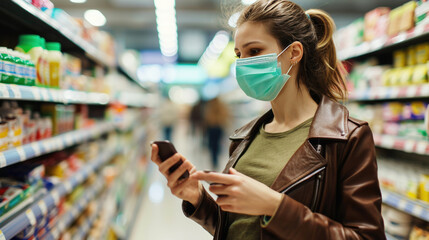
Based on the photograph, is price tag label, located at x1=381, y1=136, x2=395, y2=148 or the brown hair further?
price tag label, located at x1=381, y1=136, x2=395, y2=148

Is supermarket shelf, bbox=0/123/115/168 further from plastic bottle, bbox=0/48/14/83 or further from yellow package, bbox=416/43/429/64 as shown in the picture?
yellow package, bbox=416/43/429/64

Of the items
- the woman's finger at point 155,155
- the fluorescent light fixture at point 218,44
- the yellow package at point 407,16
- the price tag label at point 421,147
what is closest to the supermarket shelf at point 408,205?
the price tag label at point 421,147

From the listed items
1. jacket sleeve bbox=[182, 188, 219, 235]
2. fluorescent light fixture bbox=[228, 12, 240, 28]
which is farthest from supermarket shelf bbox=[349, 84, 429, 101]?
jacket sleeve bbox=[182, 188, 219, 235]

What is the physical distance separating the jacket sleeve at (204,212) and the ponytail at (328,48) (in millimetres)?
719

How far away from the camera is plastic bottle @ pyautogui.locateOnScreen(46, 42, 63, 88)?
6.91 ft

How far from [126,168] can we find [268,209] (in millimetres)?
4501

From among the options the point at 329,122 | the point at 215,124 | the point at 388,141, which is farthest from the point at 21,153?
the point at 215,124

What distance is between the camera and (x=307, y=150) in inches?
46.5

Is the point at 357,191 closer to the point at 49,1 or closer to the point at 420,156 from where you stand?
the point at 49,1

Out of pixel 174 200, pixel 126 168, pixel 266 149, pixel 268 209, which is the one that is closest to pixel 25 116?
pixel 266 149

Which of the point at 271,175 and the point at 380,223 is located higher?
the point at 271,175

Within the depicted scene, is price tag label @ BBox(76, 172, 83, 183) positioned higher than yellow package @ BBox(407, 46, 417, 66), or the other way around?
yellow package @ BBox(407, 46, 417, 66)

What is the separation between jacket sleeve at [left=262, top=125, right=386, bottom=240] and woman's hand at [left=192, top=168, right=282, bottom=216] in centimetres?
3

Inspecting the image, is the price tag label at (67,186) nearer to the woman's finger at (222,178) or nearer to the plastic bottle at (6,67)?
the plastic bottle at (6,67)
